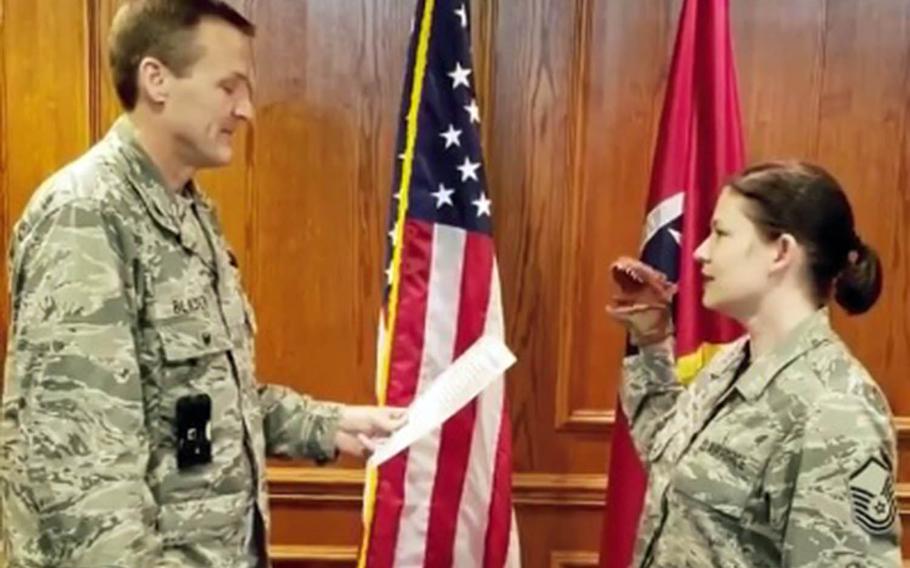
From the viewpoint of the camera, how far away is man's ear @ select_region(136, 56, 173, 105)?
5.44 ft

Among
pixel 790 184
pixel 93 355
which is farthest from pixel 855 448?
pixel 93 355

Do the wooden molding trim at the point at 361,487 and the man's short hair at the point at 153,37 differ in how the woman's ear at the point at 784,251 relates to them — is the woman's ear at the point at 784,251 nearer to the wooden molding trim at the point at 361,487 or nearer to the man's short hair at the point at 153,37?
the man's short hair at the point at 153,37

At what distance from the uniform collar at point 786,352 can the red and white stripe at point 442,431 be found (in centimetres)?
81

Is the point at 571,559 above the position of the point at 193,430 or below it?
below

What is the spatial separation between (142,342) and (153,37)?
16.8 inches

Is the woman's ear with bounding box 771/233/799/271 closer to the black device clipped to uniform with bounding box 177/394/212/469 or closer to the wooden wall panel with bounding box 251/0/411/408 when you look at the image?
the black device clipped to uniform with bounding box 177/394/212/469

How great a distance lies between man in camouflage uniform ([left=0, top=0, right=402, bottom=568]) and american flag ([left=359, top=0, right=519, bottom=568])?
0.55 m

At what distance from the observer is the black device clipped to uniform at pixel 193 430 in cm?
165

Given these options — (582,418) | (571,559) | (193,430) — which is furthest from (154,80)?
(571,559)

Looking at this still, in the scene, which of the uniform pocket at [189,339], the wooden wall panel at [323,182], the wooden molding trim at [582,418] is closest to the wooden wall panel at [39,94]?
the wooden wall panel at [323,182]

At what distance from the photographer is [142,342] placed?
161cm

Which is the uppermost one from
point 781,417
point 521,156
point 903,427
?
point 521,156

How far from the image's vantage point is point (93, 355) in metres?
1.51

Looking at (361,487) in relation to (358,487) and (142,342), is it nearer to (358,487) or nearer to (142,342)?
(358,487)
